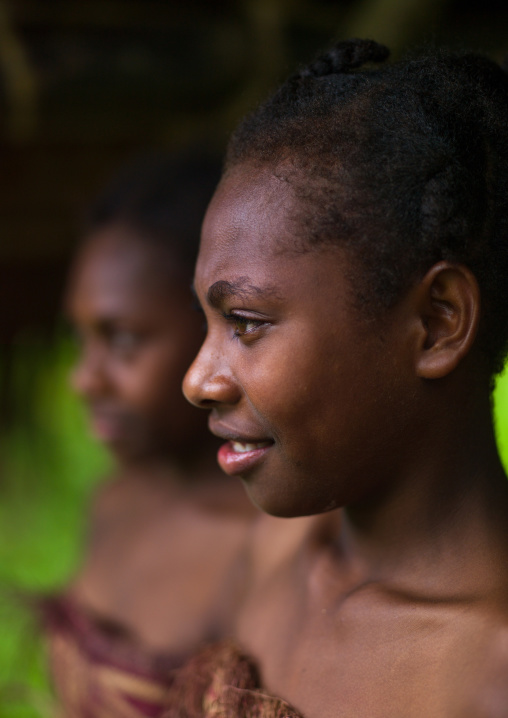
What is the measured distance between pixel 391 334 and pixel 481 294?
0.12 metres

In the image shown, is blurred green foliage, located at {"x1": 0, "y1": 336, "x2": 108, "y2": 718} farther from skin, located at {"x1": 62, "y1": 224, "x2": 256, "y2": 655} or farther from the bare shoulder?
the bare shoulder

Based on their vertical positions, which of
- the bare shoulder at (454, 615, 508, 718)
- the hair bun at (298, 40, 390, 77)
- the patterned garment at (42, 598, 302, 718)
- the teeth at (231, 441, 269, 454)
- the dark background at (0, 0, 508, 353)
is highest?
the dark background at (0, 0, 508, 353)

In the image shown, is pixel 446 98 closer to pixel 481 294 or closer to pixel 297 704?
pixel 481 294

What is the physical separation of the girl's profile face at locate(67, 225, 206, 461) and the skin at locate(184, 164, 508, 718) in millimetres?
701

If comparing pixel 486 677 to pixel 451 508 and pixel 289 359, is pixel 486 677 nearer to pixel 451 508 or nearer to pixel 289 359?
pixel 451 508

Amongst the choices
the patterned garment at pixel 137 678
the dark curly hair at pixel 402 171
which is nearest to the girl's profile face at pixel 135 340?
the patterned garment at pixel 137 678

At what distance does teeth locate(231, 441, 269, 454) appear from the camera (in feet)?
3.61

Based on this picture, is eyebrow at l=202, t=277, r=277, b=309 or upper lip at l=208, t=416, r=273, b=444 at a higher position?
eyebrow at l=202, t=277, r=277, b=309

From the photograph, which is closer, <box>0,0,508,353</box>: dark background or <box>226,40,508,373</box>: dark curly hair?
<box>226,40,508,373</box>: dark curly hair

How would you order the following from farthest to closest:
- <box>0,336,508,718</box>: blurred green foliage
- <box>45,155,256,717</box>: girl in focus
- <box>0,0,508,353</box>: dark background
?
<box>0,336,508,718</box>: blurred green foliage → <box>0,0,508,353</box>: dark background → <box>45,155,256,717</box>: girl in focus

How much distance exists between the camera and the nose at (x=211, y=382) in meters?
1.07

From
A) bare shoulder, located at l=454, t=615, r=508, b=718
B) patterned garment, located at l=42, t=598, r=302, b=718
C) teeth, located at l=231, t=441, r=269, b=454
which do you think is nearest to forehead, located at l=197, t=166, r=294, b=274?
teeth, located at l=231, t=441, r=269, b=454

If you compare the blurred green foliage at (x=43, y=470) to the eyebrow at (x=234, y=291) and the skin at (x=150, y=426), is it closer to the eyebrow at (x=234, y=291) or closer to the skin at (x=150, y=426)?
the skin at (x=150, y=426)

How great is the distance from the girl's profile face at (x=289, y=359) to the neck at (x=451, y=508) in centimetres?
5
